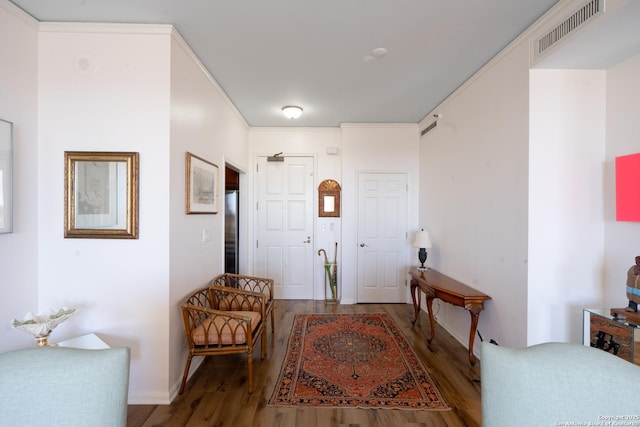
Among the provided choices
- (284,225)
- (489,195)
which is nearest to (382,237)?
(284,225)

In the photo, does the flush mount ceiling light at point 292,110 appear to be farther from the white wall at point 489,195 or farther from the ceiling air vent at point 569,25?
the ceiling air vent at point 569,25

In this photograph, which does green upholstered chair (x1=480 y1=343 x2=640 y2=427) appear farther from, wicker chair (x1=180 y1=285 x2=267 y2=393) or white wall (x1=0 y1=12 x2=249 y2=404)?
white wall (x1=0 y1=12 x2=249 y2=404)

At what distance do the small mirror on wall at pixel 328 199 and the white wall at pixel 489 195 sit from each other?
1.52m

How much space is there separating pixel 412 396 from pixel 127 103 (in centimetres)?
301

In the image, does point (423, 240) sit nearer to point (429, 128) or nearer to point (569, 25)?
point (429, 128)

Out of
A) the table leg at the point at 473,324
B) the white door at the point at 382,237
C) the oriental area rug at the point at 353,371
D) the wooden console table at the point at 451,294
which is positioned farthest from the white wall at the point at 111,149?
the white door at the point at 382,237

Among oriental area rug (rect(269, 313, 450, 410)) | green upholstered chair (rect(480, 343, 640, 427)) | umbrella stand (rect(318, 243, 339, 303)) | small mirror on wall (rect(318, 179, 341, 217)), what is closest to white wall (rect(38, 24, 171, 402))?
oriental area rug (rect(269, 313, 450, 410))

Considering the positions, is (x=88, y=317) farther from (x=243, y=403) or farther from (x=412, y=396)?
(x=412, y=396)

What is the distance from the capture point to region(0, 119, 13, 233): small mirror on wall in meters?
1.69

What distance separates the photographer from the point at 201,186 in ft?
8.16

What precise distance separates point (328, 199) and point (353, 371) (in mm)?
2560

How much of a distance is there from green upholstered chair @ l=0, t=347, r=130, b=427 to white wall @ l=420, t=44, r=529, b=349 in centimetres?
251

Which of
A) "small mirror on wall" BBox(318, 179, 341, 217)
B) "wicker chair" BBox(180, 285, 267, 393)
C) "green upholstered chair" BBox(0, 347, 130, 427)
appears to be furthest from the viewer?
"small mirror on wall" BBox(318, 179, 341, 217)

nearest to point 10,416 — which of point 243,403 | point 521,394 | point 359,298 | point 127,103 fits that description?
point 243,403
